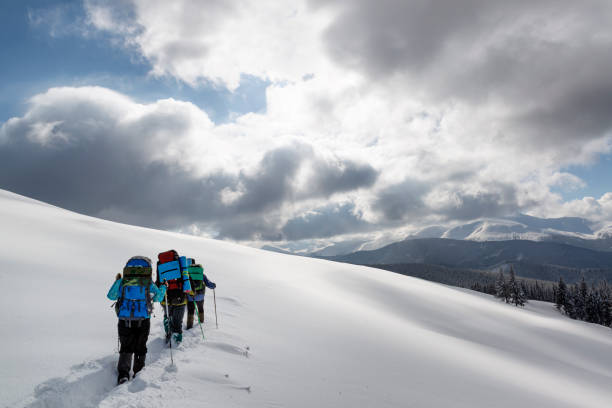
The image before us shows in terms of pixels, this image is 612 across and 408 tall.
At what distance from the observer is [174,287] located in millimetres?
9117

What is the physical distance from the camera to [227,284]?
63.2 feet

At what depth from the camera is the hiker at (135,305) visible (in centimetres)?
659

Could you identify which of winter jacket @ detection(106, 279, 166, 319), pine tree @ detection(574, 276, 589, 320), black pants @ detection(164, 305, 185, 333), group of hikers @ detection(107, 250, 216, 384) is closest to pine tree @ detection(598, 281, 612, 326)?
pine tree @ detection(574, 276, 589, 320)

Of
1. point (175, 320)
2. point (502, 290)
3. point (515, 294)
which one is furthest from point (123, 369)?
point (515, 294)

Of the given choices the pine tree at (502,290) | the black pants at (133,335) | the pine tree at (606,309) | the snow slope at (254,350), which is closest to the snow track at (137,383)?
the snow slope at (254,350)

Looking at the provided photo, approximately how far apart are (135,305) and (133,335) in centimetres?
67

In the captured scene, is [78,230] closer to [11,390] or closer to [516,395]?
[11,390]

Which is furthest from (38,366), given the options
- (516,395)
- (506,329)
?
(506,329)

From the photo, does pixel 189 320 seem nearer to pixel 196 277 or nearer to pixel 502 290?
pixel 196 277

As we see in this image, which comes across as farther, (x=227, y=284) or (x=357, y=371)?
(x=227, y=284)

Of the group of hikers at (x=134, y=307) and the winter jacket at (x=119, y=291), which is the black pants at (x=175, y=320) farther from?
the winter jacket at (x=119, y=291)

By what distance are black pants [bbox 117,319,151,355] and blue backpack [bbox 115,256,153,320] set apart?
0.13 metres

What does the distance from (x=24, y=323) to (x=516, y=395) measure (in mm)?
17902

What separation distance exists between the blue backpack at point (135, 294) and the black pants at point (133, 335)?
0.13 metres
